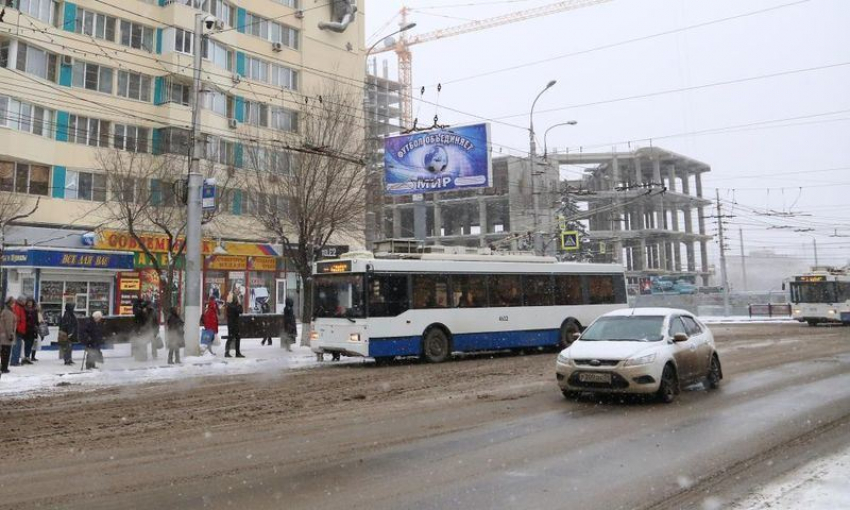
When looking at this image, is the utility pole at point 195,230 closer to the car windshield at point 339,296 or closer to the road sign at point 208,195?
the road sign at point 208,195

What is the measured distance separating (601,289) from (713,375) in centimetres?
1055

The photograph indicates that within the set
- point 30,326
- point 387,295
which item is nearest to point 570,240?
point 387,295

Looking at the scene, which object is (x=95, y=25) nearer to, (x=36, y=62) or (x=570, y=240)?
(x=36, y=62)

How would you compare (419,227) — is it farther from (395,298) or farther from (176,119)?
(176,119)

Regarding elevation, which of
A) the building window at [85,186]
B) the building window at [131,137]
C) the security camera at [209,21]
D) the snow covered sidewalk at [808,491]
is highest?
the building window at [131,137]

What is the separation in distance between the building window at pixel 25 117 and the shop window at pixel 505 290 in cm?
2307

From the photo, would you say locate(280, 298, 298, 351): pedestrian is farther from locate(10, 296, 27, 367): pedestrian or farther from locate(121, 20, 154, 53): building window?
locate(121, 20, 154, 53): building window

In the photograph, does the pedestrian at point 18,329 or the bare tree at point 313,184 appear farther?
the bare tree at point 313,184

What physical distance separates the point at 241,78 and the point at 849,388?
33.5 metres

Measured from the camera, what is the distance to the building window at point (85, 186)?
30.5 meters

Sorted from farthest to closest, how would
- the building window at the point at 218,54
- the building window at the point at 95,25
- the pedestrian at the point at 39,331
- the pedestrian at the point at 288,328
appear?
1. the building window at the point at 218,54
2. the building window at the point at 95,25
3. the pedestrian at the point at 288,328
4. the pedestrian at the point at 39,331

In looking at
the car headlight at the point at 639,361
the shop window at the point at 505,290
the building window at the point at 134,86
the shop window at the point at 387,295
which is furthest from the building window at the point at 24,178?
the car headlight at the point at 639,361

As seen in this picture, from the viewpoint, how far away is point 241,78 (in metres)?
36.9

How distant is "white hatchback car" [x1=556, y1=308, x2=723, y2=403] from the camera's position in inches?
388
